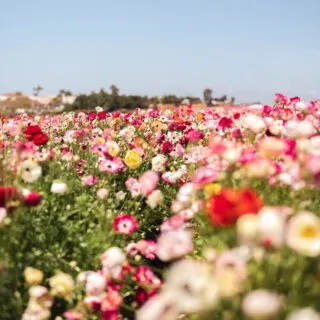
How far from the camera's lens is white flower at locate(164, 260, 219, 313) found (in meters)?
2.42

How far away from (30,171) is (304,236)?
7.86 ft

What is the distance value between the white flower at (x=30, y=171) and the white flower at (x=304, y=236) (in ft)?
7.53

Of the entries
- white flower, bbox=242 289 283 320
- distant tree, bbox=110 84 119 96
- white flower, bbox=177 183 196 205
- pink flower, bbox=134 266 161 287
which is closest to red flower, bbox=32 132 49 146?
white flower, bbox=177 183 196 205

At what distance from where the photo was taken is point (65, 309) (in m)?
4.28

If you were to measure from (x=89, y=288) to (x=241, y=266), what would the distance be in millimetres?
1325

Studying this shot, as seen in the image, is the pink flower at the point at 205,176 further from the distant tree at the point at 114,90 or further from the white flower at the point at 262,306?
the distant tree at the point at 114,90

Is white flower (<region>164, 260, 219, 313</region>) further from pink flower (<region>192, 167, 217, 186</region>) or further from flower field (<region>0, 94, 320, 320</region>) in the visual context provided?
pink flower (<region>192, 167, 217, 186</region>)

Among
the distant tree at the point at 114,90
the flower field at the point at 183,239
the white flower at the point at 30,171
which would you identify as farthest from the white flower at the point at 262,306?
the distant tree at the point at 114,90

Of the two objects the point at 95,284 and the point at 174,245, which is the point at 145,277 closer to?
the point at 95,284

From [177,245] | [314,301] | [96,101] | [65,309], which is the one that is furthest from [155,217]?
[96,101]

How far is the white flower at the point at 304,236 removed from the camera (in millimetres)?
2488

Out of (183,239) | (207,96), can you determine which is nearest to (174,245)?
(183,239)

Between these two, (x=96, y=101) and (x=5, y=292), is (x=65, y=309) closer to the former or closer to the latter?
(x=5, y=292)

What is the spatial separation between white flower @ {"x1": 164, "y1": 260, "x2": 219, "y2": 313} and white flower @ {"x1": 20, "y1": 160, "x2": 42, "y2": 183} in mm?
2034
